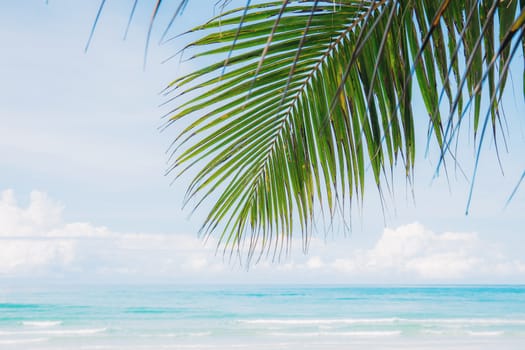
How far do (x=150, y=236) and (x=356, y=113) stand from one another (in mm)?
35535

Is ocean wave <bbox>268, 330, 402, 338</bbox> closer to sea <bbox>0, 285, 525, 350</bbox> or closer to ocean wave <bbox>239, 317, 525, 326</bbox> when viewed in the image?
sea <bbox>0, 285, 525, 350</bbox>

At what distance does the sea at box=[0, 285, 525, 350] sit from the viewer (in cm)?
1280

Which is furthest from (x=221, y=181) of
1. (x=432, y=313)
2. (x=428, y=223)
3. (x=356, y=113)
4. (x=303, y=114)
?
(x=428, y=223)

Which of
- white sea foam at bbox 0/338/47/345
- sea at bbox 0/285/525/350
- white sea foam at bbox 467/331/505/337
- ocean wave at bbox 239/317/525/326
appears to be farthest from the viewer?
ocean wave at bbox 239/317/525/326

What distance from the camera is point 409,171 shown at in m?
1.15

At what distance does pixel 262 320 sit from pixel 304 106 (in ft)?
54.5

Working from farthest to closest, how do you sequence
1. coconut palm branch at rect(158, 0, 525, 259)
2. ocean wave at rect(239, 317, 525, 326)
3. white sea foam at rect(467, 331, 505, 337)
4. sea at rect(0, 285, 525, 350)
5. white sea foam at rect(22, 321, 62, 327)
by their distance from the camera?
1. ocean wave at rect(239, 317, 525, 326)
2. white sea foam at rect(22, 321, 62, 327)
3. white sea foam at rect(467, 331, 505, 337)
4. sea at rect(0, 285, 525, 350)
5. coconut palm branch at rect(158, 0, 525, 259)

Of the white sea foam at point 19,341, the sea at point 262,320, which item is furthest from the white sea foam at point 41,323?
the white sea foam at point 19,341

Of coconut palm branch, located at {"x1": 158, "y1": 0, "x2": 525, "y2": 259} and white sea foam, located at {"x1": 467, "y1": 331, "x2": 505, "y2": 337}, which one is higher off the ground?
coconut palm branch, located at {"x1": 158, "y1": 0, "x2": 525, "y2": 259}

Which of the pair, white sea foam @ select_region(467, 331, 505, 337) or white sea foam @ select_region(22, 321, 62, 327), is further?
white sea foam @ select_region(22, 321, 62, 327)

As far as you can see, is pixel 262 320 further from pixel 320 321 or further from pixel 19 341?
pixel 19 341

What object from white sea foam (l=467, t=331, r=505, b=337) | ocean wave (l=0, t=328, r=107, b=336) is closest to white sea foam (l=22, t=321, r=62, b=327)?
ocean wave (l=0, t=328, r=107, b=336)

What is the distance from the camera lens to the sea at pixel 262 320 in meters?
12.8

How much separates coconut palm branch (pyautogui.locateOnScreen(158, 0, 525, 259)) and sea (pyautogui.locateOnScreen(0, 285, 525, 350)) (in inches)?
442
